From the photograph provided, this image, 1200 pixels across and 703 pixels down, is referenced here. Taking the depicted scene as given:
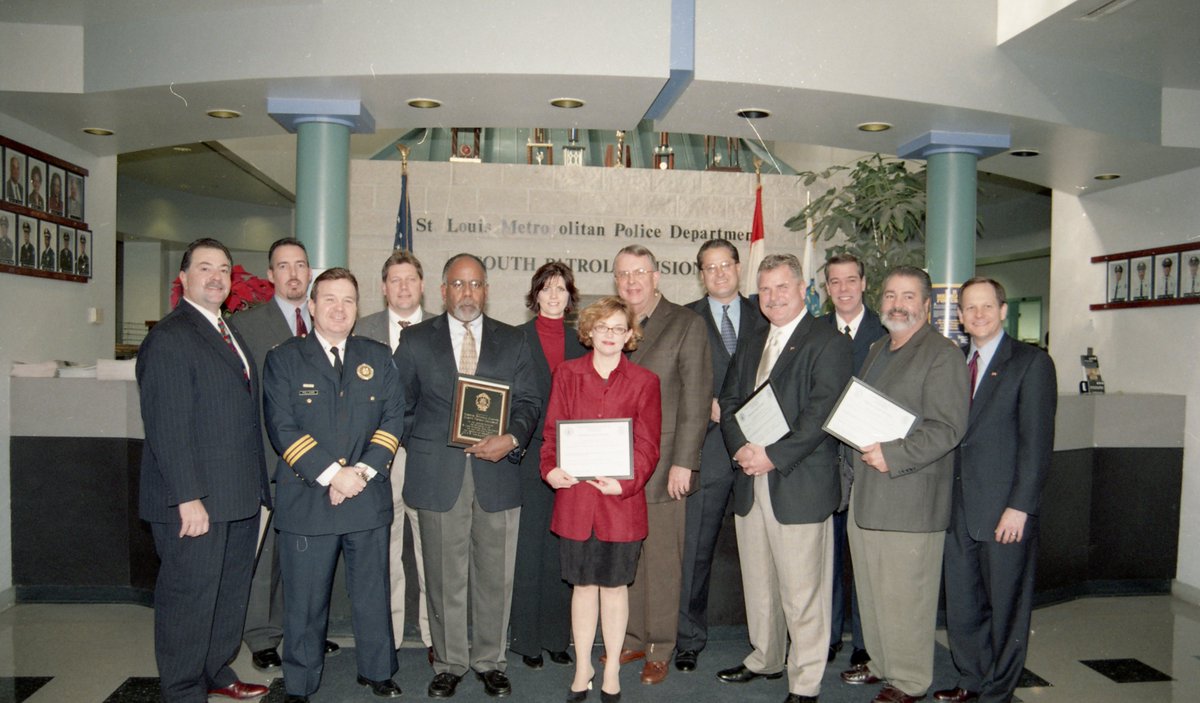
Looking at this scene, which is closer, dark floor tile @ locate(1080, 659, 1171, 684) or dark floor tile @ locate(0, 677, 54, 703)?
dark floor tile @ locate(0, 677, 54, 703)

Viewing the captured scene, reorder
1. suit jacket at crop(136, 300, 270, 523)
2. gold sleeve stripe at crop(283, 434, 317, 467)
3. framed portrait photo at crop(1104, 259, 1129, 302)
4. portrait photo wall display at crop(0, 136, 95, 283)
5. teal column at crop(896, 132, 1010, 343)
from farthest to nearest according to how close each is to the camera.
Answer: framed portrait photo at crop(1104, 259, 1129, 302)
teal column at crop(896, 132, 1010, 343)
portrait photo wall display at crop(0, 136, 95, 283)
gold sleeve stripe at crop(283, 434, 317, 467)
suit jacket at crop(136, 300, 270, 523)

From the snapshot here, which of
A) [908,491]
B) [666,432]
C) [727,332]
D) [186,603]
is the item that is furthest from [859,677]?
[186,603]

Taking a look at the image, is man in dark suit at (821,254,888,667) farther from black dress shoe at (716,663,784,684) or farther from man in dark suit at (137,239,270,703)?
man in dark suit at (137,239,270,703)

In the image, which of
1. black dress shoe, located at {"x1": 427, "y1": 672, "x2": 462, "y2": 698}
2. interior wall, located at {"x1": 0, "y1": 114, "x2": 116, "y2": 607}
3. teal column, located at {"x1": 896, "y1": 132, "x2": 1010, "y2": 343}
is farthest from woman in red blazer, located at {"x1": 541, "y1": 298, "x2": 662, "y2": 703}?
interior wall, located at {"x1": 0, "y1": 114, "x2": 116, "y2": 607}

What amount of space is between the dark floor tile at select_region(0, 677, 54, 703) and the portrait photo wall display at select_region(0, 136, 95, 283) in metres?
2.28

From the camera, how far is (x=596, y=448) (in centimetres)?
299

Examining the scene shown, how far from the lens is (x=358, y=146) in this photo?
9562mm

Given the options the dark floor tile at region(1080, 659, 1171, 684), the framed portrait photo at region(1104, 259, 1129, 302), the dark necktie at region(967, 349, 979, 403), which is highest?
the framed portrait photo at region(1104, 259, 1129, 302)

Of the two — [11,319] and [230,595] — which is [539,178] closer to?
[11,319]

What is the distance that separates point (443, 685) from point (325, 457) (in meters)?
1.06

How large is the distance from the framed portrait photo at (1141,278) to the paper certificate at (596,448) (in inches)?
186

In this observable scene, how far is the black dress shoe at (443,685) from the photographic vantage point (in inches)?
A: 129

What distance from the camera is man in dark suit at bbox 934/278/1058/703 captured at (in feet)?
10.3

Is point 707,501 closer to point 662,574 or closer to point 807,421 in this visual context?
point 662,574
